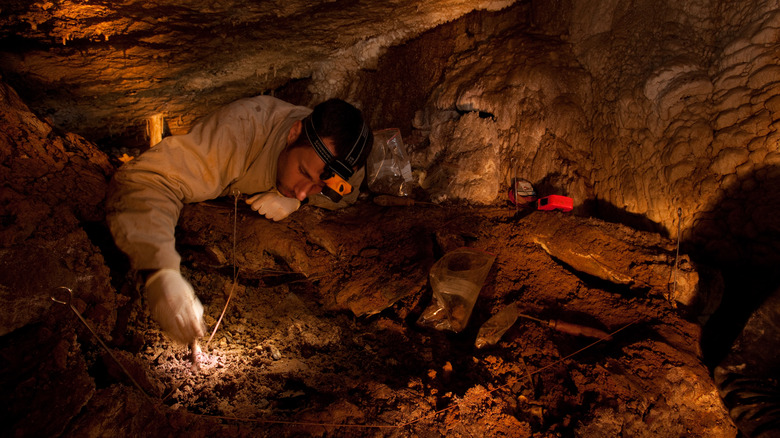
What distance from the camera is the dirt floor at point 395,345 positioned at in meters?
1.72

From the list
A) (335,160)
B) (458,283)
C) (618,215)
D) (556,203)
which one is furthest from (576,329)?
(335,160)

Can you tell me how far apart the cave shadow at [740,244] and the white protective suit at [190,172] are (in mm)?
3245

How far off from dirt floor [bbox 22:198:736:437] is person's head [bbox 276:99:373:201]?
1.54 ft

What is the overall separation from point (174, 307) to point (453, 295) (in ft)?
5.28

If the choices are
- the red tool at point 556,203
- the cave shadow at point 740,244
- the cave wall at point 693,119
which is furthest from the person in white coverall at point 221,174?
the cave shadow at point 740,244

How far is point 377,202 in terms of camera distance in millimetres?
3832

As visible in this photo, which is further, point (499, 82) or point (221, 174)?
point (499, 82)

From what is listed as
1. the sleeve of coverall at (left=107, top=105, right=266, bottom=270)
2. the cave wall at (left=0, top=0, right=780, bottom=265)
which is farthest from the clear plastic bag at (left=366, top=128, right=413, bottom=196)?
the sleeve of coverall at (left=107, top=105, right=266, bottom=270)

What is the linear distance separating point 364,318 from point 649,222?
2.48m

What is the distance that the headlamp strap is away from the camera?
2744 millimetres

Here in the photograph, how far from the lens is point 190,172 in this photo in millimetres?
2547

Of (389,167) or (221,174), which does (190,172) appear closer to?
(221,174)

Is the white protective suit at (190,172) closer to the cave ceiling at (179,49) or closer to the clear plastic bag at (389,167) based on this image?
the cave ceiling at (179,49)

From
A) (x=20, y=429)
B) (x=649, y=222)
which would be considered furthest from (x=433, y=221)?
(x=20, y=429)
